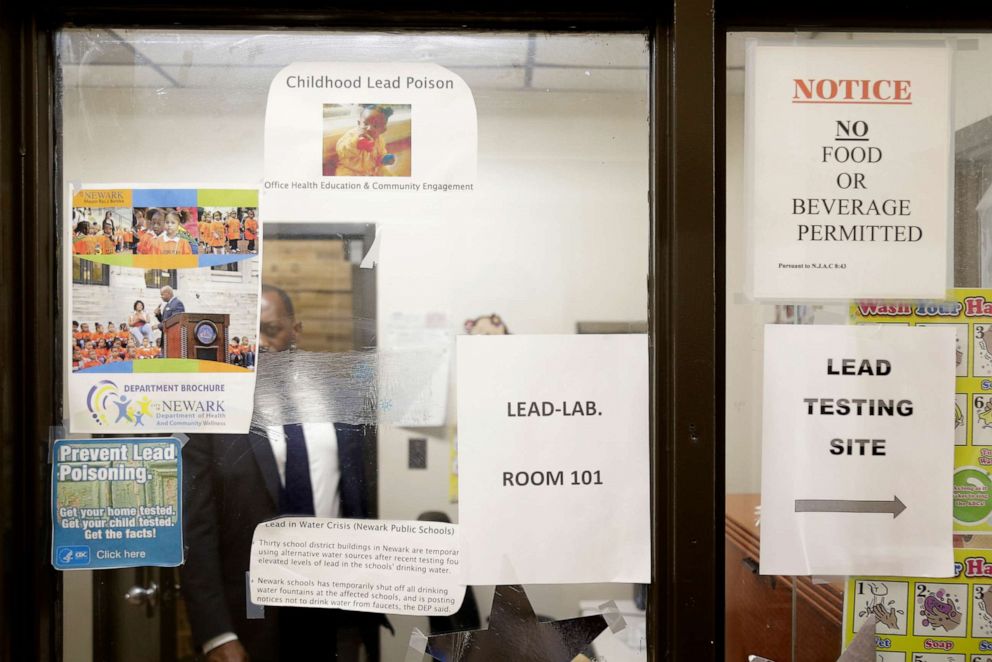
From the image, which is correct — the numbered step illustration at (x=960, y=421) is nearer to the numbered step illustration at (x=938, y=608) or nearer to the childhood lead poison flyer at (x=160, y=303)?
the numbered step illustration at (x=938, y=608)

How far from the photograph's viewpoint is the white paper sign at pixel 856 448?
0.96 meters

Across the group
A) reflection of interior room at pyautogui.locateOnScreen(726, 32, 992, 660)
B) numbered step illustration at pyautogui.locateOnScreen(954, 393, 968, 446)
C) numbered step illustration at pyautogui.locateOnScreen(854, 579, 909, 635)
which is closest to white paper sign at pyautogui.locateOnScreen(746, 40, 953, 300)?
reflection of interior room at pyautogui.locateOnScreen(726, 32, 992, 660)

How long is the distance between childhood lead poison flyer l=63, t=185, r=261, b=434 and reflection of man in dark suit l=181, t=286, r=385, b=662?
0.21 ft

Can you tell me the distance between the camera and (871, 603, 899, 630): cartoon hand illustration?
978 millimetres

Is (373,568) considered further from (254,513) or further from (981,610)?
(981,610)

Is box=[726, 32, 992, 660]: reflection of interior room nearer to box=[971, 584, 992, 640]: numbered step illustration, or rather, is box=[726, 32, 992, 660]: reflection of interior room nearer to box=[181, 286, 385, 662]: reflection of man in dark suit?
box=[971, 584, 992, 640]: numbered step illustration

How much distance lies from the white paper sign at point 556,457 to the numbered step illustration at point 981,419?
462 millimetres

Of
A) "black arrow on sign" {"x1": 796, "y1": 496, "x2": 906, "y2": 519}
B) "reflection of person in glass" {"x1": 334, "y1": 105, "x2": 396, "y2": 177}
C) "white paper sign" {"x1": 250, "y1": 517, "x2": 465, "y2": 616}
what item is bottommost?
"white paper sign" {"x1": 250, "y1": 517, "x2": 465, "y2": 616}

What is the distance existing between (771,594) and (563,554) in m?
0.30

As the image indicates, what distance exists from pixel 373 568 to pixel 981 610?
858 millimetres

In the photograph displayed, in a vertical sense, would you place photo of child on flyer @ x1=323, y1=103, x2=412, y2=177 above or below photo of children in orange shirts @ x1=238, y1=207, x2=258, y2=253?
above

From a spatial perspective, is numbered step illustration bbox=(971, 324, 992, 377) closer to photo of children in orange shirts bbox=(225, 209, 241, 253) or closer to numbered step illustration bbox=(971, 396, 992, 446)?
numbered step illustration bbox=(971, 396, 992, 446)

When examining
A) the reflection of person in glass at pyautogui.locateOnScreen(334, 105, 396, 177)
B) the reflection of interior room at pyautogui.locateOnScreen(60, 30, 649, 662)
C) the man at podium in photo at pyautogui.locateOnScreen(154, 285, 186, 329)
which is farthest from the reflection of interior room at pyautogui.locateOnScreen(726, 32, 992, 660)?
the man at podium in photo at pyautogui.locateOnScreen(154, 285, 186, 329)

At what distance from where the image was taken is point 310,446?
0.97 m
